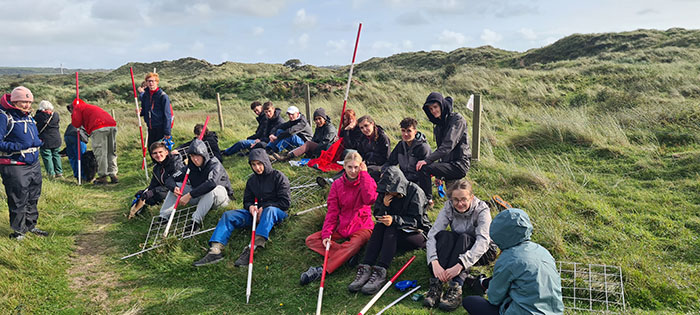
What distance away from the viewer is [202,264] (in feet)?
16.4

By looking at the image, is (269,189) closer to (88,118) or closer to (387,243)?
(387,243)

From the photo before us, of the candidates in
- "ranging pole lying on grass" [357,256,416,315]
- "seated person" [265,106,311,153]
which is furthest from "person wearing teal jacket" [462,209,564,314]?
"seated person" [265,106,311,153]

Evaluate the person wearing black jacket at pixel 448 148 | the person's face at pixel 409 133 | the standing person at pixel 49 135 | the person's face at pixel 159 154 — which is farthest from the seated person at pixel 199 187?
the standing person at pixel 49 135

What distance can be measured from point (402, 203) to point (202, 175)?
3.14m

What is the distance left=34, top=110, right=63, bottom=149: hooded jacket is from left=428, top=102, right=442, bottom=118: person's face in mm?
7187

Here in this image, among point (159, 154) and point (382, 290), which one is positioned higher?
point (159, 154)

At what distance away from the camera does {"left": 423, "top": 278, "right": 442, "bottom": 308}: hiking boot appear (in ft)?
12.7

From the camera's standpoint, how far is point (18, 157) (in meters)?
5.45

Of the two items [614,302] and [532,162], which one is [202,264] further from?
[532,162]

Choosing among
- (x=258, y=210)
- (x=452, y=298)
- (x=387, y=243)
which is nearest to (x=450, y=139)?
(x=387, y=243)

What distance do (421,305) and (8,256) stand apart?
15.3 feet

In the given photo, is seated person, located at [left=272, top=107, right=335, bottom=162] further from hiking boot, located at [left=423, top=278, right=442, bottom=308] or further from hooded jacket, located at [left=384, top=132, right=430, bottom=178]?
hiking boot, located at [left=423, top=278, right=442, bottom=308]

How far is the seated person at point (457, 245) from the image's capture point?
389 centimetres

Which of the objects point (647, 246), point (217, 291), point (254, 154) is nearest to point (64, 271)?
point (217, 291)
